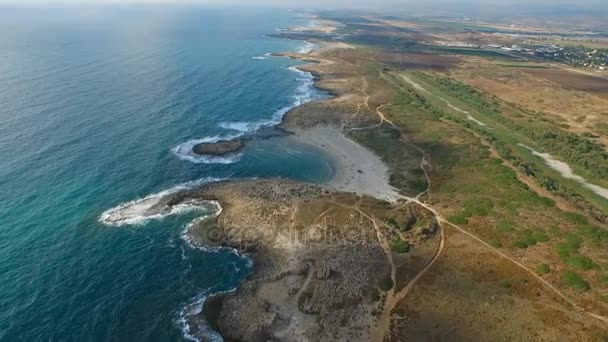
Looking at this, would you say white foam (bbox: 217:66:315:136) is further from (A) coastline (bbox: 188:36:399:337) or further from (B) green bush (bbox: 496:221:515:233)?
(B) green bush (bbox: 496:221:515:233)

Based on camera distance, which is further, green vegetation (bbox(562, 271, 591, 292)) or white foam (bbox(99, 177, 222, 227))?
white foam (bbox(99, 177, 222, 227))

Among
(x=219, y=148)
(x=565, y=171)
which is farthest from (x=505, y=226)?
(x=219, y=148)

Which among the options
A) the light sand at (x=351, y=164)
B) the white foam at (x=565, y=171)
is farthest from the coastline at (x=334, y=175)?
the white foam at (x=565, y=171)

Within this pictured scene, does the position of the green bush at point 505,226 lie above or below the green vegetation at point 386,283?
above

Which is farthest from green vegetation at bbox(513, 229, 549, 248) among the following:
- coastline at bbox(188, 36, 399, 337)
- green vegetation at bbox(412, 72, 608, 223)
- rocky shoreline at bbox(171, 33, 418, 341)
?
coastline at bbox(188, 36, 399, 337)

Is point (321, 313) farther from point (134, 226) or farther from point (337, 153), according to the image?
point (337, 153)

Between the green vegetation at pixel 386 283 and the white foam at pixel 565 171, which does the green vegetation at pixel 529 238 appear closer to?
the green vegetation at pixel 386 283

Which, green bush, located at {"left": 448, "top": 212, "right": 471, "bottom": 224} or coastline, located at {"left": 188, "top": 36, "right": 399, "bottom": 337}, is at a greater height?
green bush, located at {"left": 448, "top": 212, "right": 471, "bottom": 224}
